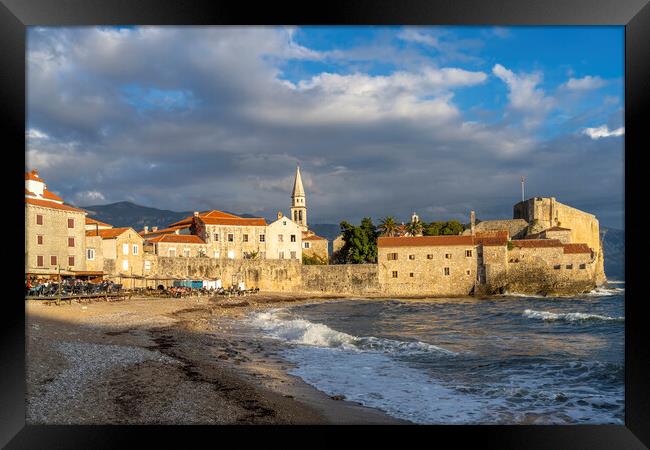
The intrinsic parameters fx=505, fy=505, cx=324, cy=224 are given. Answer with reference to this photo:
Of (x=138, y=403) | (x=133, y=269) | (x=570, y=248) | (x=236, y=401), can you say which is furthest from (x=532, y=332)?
(x=133, y=269)

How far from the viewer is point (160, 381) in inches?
265

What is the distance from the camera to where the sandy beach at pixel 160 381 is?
17.8 ft

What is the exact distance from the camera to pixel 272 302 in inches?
1081

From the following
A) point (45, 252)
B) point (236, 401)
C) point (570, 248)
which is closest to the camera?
point (236, 401)

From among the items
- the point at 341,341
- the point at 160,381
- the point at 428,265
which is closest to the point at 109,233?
the point at 341,341

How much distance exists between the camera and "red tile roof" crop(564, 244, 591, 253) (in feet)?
97.0

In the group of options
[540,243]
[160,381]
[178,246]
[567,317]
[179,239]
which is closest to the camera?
[160,381]

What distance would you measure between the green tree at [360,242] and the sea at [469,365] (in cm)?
1778

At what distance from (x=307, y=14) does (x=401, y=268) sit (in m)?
29.3

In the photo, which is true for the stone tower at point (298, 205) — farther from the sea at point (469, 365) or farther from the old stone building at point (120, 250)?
the sea at point (469, 365)

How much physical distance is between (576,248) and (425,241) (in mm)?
8845

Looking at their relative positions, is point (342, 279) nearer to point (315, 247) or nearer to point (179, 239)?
point (315, 247)

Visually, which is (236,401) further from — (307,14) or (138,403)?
(307,14)

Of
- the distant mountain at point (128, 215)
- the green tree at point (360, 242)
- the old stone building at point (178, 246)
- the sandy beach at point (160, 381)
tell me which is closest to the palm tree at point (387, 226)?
the green tree at point (360, 242)
